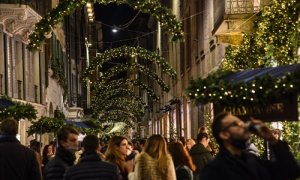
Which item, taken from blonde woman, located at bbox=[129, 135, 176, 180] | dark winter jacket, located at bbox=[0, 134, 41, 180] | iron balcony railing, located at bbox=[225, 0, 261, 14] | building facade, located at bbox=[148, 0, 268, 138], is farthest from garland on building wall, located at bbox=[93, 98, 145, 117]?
dark winter jacket, located at bbox=[0, 134, 41, 180]

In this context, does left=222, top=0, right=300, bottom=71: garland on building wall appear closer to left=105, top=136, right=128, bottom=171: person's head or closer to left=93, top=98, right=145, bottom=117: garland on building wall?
left=105, top=136, right=128, bottom=171: person's head

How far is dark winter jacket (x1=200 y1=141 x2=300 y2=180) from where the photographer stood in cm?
616

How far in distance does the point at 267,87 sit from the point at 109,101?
2137 inches

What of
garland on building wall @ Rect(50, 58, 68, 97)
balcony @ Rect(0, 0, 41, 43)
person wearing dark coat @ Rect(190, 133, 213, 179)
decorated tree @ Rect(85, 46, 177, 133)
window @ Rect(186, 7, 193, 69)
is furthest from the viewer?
garland on building wall @ Rect(50, 58, 68, 97)

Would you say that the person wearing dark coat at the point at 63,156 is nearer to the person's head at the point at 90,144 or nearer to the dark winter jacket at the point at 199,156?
the person's head at the point at 90,144

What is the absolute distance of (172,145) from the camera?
44.8ft

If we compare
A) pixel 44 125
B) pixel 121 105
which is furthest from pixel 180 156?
pixel 121 105

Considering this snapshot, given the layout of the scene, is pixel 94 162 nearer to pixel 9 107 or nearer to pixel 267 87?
pixel 267 87

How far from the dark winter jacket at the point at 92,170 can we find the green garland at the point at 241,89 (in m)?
1.49

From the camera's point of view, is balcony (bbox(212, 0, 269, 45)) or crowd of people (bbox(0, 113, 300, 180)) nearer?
crowd of people (bbox(0, 113, 300, 180))

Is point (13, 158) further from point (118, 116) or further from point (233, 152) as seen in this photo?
point (118, 116)

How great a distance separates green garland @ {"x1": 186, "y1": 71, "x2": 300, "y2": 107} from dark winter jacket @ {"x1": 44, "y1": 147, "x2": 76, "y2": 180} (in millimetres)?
1663

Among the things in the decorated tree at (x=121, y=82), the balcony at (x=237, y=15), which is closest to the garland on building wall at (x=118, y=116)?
the decorated tree at (x=121, y=82)

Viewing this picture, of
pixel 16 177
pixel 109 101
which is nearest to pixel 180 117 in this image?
pixel 109 101
